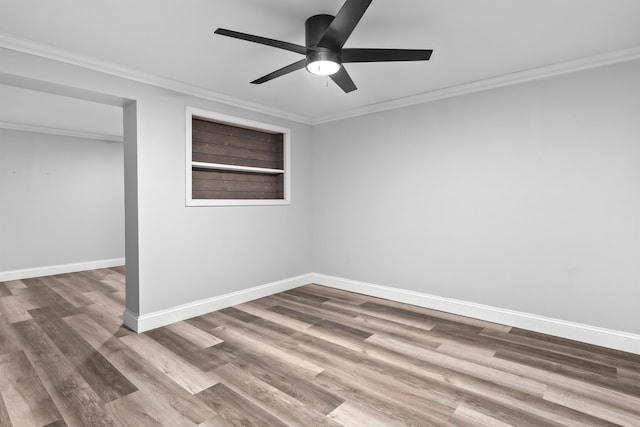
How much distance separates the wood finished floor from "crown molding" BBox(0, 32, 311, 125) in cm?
234

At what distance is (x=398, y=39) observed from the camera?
2.46 m

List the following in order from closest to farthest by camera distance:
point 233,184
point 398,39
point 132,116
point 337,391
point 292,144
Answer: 1. point 337,391
2. point 398,39
3. point 132,116
4. point 233,184
5. point 292,144

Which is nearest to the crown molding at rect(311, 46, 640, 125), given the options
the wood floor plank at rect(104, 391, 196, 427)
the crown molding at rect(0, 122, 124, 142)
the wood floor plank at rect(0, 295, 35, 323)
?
the wood floor plank at rect(104, 391, 196, 427)

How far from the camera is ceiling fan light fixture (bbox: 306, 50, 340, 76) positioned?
2062 millimetres

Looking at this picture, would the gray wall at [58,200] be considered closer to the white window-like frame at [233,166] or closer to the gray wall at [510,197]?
the white window-like frame at [233,166]

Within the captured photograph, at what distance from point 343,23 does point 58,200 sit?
233 inches

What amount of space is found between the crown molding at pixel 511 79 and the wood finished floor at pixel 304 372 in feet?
7.72

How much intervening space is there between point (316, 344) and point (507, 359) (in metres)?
1.51

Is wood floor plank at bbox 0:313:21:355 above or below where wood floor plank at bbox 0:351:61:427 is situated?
below

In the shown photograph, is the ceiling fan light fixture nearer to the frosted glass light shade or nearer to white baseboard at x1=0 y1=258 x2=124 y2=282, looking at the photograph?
the frosted glass light shade

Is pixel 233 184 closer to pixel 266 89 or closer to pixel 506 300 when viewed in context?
pixel 266 89

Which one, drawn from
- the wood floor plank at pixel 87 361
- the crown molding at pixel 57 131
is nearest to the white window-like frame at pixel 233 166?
the wood floor plank at pixel 87 361

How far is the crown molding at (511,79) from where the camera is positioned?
8.84ft

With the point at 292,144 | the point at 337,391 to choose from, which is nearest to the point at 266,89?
the point at 292,144
